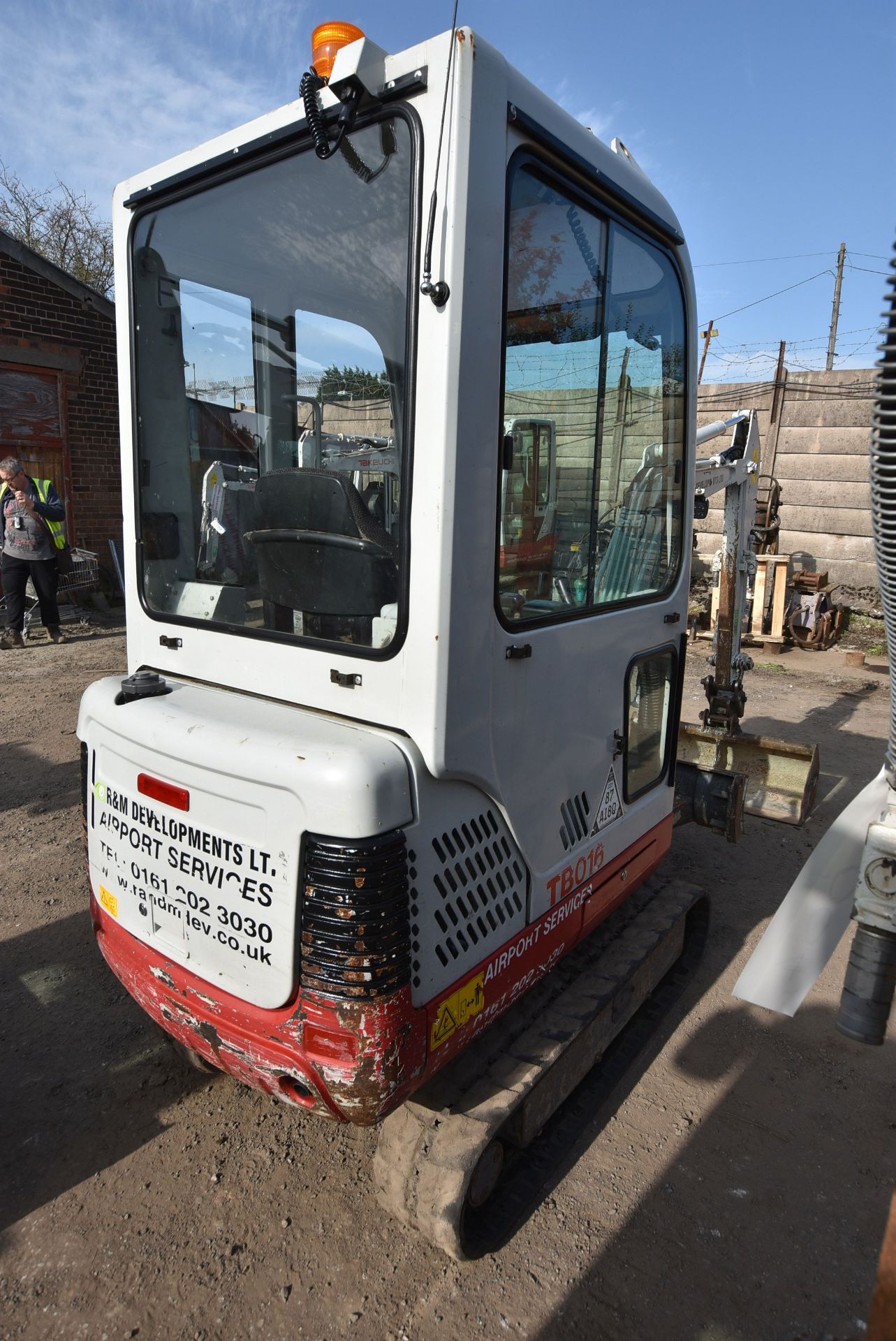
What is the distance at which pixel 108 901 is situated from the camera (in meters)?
2.35

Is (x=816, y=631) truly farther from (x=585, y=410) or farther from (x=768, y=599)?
(x=585, y=410)

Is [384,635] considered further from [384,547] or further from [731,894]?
[731,894]

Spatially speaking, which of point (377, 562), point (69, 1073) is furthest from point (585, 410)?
point (69, 1073)

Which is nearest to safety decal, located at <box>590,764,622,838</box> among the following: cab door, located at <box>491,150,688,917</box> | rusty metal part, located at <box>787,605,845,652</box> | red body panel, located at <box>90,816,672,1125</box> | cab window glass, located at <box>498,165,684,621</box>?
cab door, located at <box>491,150,688,917</box>

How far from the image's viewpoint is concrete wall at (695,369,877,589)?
33.3 feet

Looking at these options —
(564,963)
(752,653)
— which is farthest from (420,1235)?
(752,653)

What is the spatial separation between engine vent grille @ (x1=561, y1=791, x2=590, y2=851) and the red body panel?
0.58 feet

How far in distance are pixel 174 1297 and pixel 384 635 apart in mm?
1811

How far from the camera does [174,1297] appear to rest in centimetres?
206

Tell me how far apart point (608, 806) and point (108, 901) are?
1.58 m

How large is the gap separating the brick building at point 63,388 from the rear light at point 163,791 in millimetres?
8581

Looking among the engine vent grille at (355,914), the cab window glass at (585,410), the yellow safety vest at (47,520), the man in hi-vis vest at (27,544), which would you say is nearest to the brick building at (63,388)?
the yellow safety vest at (47,520)

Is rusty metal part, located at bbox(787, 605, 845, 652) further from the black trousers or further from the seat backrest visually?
the seat backrest

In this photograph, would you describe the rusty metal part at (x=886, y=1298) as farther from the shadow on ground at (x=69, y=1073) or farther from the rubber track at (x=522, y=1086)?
the shadow on ground at (x=69, y=1073)
